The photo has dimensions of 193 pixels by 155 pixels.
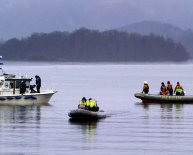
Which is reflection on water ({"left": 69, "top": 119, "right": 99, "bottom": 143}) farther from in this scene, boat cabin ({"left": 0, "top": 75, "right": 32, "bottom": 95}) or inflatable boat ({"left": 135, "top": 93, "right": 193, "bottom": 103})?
inflatable boat ({"left": 135, "top": 93, "right": 193, "bottom": 103})

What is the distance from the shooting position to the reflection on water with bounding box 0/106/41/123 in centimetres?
6412

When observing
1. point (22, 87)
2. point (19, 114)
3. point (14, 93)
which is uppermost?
point (22, 87)

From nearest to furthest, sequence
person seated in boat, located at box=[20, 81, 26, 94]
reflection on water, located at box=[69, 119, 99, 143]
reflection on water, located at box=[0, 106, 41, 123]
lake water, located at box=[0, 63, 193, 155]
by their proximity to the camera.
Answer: lake water, located at box=[0, 63, 193, 155] → reflection on water, located at box=[69, 119, 99, 143] → reflection on water, located at box=[0, 106, 41, 123] → person seated in boat, located at box=[20, 81, 26, 94]

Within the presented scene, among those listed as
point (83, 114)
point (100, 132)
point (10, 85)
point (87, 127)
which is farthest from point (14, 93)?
point (100, 132)

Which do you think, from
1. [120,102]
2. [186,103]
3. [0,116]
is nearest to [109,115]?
[0,116]

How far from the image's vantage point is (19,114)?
68500mm

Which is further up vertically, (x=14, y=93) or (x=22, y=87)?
(x=22, y=87)

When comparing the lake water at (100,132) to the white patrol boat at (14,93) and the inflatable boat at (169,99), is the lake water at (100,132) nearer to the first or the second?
the white patrol boat at (14,93)

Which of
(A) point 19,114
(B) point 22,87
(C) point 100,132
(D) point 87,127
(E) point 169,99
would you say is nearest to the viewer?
(C) point 100,132

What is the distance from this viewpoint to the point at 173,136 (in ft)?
175

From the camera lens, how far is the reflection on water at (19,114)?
6412cm

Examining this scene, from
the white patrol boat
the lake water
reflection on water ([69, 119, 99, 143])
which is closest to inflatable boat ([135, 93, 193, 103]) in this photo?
the lake water

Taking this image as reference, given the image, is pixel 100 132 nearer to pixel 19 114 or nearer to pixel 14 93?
pixel 19 114

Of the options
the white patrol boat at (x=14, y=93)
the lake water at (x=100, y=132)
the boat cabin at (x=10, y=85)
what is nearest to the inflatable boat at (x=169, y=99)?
the lake water at (x=100, y=132)
